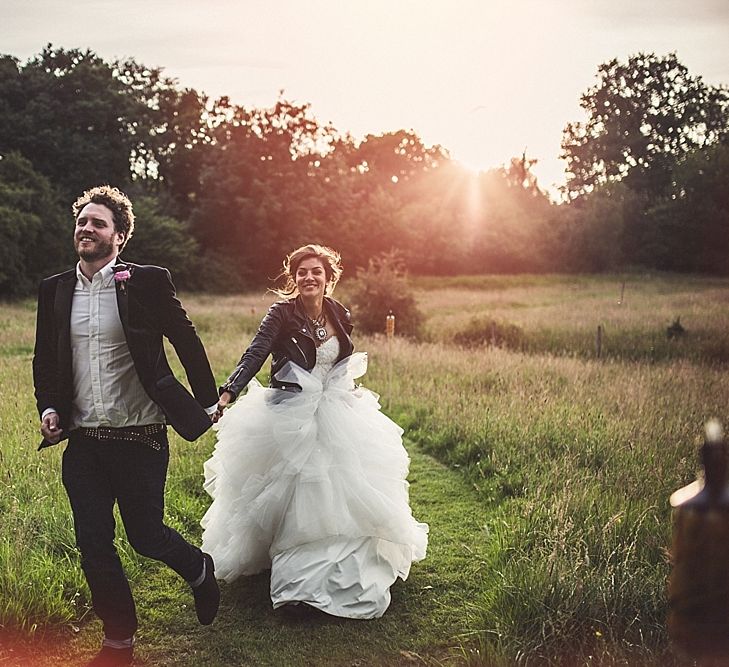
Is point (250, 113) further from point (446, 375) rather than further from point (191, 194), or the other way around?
point (446, 375)

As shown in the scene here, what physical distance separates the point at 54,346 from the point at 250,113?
46277mm

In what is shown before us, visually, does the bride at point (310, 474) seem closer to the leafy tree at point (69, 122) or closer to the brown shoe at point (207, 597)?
the brown shoe at point (207, 597)

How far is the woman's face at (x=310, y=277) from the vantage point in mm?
4887

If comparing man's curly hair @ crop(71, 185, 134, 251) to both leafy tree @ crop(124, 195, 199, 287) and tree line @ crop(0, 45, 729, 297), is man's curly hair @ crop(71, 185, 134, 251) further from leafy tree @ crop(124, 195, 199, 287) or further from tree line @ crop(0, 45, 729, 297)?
leafy tree @ crop(124, 195, 199, 287)

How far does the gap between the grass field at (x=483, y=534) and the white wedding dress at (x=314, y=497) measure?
199 mm

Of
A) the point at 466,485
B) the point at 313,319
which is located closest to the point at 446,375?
the point at 466,485

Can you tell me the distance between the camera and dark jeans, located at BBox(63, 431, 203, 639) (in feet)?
12.0

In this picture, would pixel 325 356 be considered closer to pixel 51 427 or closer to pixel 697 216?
pixel 51 427

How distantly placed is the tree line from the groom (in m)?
28.7

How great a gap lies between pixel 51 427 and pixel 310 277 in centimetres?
193

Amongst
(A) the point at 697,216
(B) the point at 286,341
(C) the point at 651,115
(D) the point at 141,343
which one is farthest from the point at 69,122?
(D) the point at 141,343

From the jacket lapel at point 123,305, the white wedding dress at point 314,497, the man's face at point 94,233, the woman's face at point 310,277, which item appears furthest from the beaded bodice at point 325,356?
the man's face at point 94,233

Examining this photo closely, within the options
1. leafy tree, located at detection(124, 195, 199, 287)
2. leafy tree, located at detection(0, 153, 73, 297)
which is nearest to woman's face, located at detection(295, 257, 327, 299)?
leafy tree, located at detection(0, 153, 73, 297)

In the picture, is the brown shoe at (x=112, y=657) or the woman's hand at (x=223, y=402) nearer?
the brown shoe at (x=112, y=657)
